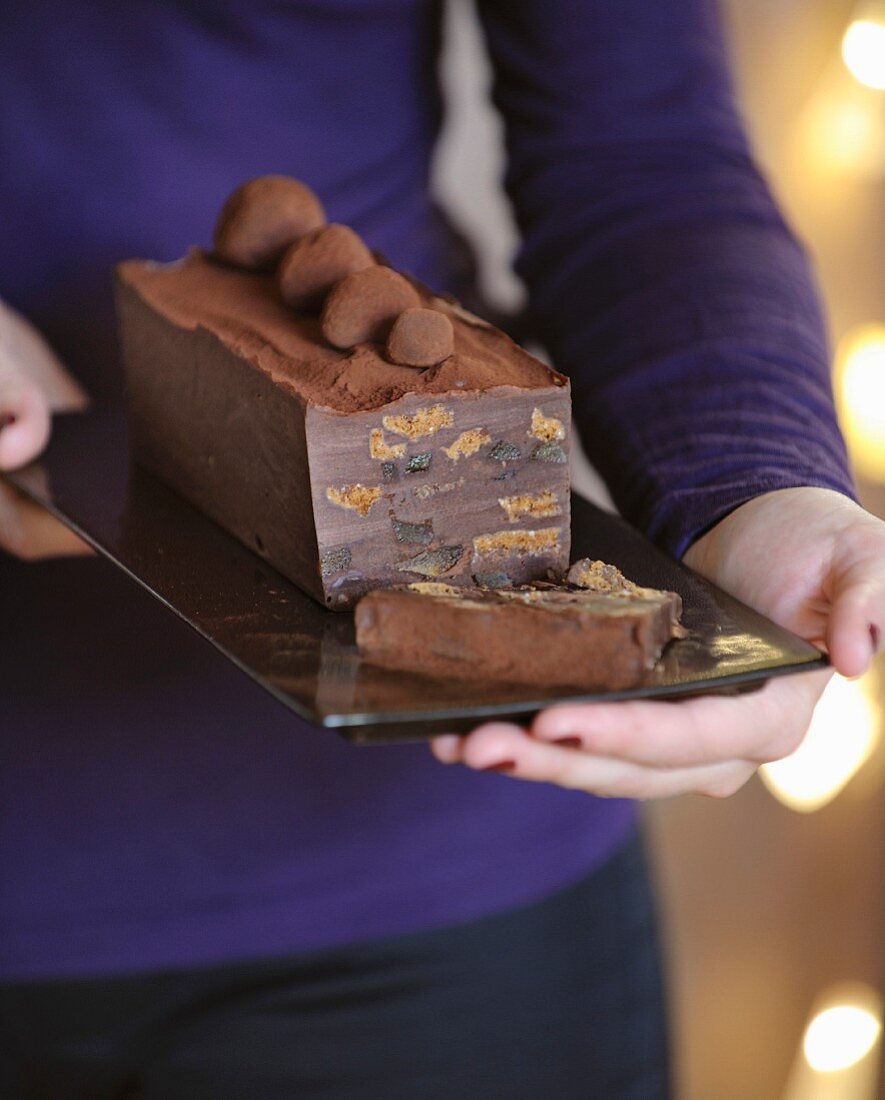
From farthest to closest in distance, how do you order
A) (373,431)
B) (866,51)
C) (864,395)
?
(864,395), (866,51), (373,431)

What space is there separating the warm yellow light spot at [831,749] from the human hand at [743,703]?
113cm

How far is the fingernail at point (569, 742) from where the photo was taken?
2.48 feet

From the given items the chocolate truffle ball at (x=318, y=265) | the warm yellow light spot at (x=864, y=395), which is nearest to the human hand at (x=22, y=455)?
the chocolate truffle ball at (x=318, y=265)

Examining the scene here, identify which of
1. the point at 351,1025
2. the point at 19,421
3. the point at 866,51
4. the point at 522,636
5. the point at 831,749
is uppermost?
the point at 866,51

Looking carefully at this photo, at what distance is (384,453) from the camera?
93 centimetres

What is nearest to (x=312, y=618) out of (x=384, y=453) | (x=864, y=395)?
(x=384, y=453)

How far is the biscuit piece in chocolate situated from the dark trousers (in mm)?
542

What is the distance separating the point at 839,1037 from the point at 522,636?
1839 mm

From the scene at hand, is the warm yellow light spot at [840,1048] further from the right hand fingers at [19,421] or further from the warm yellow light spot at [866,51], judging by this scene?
the right hand fingers at [19,421]

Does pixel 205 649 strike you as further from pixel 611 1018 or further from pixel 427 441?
pixel 611 1018

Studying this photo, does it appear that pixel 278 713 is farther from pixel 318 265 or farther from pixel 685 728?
pixel 685 728

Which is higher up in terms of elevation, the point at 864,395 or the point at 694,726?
the point at 864,395

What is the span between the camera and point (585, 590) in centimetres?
91

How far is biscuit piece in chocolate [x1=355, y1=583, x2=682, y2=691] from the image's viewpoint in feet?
2.59
